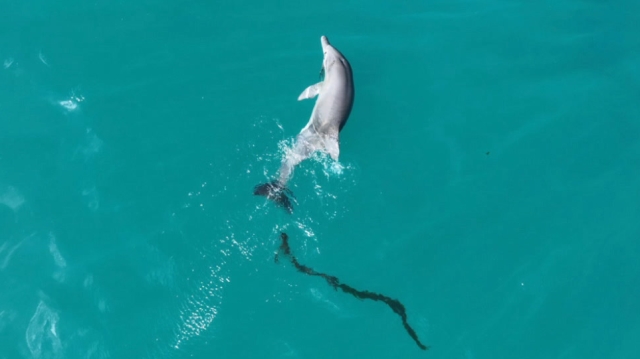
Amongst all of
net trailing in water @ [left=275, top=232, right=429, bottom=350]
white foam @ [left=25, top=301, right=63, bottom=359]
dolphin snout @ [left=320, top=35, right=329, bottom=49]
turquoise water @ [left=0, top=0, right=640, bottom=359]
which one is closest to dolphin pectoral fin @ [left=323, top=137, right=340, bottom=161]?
turquoise water @ [left=0, top=0, right=640, bottom=359]

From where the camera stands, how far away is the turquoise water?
21.6 metres

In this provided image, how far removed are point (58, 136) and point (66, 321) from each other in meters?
8.32

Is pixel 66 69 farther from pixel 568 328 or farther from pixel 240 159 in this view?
pixel 568 328

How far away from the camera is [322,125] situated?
23891 millimetres

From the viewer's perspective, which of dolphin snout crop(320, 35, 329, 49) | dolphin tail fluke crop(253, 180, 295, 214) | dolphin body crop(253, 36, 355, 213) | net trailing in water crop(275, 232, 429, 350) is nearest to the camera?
net trailing in water crop(275, 232, 429, 350)

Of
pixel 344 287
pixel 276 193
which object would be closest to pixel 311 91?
pixel 276 193

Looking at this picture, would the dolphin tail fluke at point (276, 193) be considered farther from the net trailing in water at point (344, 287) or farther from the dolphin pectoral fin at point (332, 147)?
the dolphin pectoral fin at point (332, 147)

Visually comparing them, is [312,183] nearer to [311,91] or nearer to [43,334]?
[311,91]

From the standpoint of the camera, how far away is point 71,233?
2292cm

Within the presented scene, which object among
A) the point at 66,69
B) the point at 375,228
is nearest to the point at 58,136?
the point at 66,69

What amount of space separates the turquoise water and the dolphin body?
1.78ft

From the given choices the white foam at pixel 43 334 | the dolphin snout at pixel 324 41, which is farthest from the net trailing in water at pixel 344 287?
the dolphin snout at pixel 324 41

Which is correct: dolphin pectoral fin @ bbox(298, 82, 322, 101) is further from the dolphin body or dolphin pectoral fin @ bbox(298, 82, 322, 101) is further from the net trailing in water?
the net trailing in water

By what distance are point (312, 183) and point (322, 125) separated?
2.57 m
